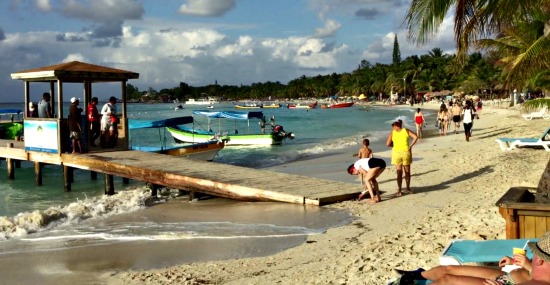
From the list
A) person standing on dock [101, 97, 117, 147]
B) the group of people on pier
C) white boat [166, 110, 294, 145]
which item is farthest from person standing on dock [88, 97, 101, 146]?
white boat [166, 110, 294, 145]

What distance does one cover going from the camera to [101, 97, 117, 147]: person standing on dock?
15719mm

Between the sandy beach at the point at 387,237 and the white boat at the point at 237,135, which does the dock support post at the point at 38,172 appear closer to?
the white boat at the point at 237,135

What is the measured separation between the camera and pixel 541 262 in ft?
11.3

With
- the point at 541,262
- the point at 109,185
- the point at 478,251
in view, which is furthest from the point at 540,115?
the point at 541,262

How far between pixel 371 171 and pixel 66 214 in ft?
20.3

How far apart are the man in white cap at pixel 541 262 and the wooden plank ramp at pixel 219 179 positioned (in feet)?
23.6

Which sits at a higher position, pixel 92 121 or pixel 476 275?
pixel 92 121

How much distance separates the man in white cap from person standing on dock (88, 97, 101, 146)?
1402cm

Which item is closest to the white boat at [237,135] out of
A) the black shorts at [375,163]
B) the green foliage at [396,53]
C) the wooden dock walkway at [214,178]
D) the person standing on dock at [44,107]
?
the person standing on dock at [44,107]

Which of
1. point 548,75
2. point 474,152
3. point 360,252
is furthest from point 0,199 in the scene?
point 548,75

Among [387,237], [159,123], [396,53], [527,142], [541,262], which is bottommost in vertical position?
[387,237]

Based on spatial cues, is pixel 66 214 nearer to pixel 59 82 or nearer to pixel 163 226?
pixel 163 226

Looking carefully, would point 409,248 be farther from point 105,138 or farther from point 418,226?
point 105,138

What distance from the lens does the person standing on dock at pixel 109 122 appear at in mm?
15719
